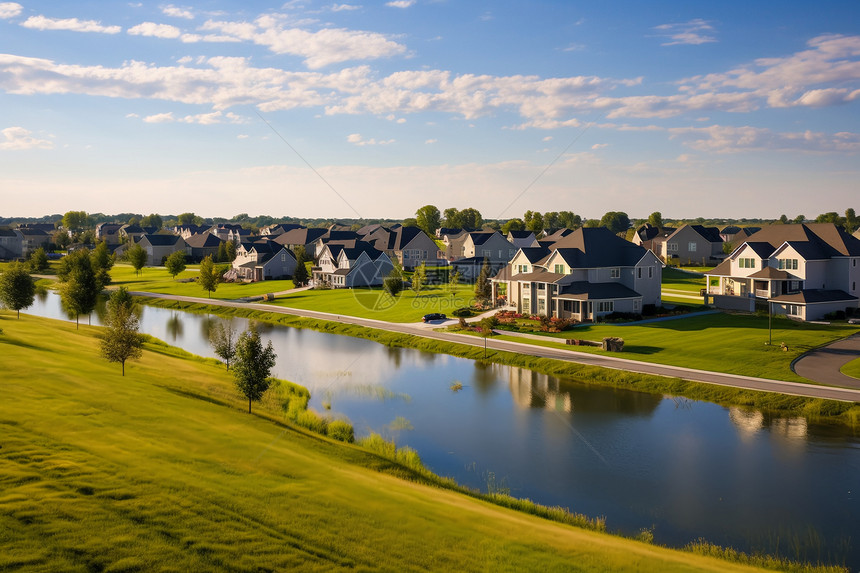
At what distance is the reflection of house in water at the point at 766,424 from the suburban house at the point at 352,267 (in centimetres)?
6455

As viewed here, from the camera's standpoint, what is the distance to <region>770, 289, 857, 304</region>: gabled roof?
52719 millimetres

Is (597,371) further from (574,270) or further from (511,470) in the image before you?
(574,270)

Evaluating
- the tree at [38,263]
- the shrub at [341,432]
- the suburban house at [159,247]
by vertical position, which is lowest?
the shrub at [341,432]

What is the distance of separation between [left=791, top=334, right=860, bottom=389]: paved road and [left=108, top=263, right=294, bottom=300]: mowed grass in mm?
71259

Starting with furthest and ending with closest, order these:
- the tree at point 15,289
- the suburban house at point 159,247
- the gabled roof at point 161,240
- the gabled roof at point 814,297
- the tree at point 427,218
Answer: the tree at point 427,218
the gabled roof at point 161,240
the suburban house at point 159,247
the tree at point 15,289
the gabled roof at point 814,297

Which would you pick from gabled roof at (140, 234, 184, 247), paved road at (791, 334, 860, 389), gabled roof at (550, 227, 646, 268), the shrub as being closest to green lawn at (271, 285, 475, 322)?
gabled roof at (550, 227, 646, 268)

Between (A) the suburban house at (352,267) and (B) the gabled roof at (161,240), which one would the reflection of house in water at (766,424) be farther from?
(B) the gabled roof at (161,240)

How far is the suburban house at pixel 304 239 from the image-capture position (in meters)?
128

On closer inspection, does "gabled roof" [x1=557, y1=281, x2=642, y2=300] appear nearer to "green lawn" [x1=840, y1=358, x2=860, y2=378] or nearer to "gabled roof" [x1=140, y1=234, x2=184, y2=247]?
"green lawn" [x1=840, y1=358, x2=860, y2=378]

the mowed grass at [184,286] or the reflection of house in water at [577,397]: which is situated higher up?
the mowed grass at [184,286]

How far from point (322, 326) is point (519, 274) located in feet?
73.3

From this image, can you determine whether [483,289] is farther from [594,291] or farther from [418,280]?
[418,280]

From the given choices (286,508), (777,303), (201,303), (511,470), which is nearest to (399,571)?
(286,508)

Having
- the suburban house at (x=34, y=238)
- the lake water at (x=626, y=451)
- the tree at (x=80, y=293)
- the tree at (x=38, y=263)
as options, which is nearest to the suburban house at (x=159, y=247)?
the tree at (x=38, y=263)
